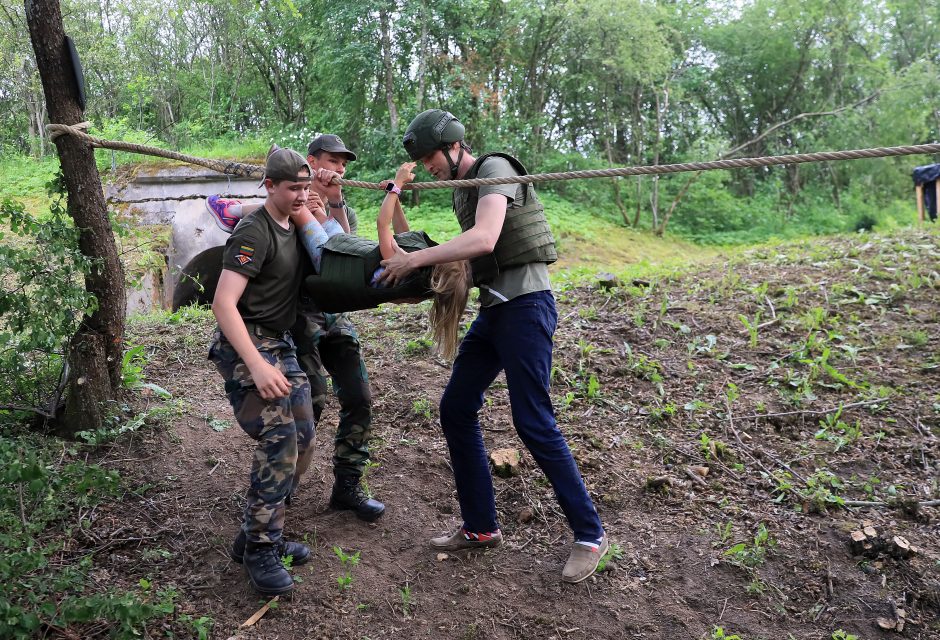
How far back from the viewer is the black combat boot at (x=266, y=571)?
3104 mm

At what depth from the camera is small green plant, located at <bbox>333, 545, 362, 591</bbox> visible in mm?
3277

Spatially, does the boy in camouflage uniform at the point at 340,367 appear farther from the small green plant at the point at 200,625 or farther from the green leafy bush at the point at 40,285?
the green leafy bush at the point at 40,285

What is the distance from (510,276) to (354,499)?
1515 millimetres

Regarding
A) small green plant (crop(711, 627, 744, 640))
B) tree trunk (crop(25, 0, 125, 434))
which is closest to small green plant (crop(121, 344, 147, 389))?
tree trunk (crop(25, 0, 125, 434))

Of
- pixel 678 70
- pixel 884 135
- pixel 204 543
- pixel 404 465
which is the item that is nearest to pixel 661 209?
pixel 678 70

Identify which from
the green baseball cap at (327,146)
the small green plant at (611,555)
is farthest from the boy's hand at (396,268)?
the small green plant at (611,555)

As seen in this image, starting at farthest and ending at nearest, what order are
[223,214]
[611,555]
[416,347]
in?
[416,347], [611,555], [223,214]

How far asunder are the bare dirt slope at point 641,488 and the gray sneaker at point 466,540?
51mm

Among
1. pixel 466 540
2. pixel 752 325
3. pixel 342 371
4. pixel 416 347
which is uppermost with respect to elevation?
pixel 342 371

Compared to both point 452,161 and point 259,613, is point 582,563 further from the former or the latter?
point 452,161

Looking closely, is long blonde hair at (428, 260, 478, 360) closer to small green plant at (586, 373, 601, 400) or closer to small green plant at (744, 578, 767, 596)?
small green plant at (744, 578, 767, 596)

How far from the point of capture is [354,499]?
3.81 meters

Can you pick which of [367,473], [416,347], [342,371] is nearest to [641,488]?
[367,473]

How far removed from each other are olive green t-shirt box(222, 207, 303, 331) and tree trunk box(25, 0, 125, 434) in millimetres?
1474
